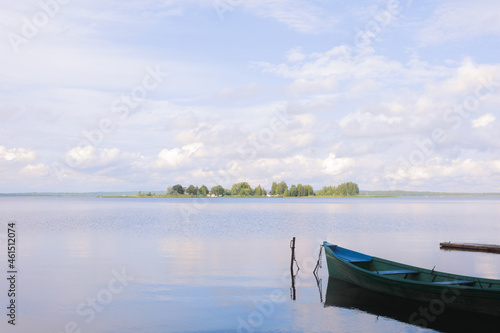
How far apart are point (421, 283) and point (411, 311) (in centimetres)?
146

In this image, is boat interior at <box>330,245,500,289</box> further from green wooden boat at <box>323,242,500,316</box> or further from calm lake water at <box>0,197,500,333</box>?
calm lake water at <box>0,197,500,333</box>

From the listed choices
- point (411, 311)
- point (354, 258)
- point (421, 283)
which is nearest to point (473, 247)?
point (354, 258)

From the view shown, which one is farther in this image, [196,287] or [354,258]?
[354,258]

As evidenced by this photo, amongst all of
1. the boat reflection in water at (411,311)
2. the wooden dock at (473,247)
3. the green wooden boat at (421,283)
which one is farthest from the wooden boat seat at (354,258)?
the wooden dock at (473,247)

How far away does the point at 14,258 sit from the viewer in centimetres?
3741

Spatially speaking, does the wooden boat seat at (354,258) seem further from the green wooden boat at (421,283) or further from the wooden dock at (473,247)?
the wooden dock at (473,247)

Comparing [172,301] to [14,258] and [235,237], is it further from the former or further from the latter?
[235,237]

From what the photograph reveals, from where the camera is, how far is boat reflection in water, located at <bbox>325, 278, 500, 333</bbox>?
19.3 metres

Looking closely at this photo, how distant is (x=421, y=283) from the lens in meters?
21.4

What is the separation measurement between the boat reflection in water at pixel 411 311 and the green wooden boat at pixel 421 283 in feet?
0.89

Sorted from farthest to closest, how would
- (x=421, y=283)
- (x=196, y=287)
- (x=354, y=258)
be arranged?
1. (x=354, y=258)
2. (x=196, y=287)
3. (x=421, y=283)

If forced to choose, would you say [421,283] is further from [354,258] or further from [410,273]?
[354,258]

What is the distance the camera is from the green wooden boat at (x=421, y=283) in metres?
19.4

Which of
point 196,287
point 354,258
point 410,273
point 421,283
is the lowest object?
point 196,287
